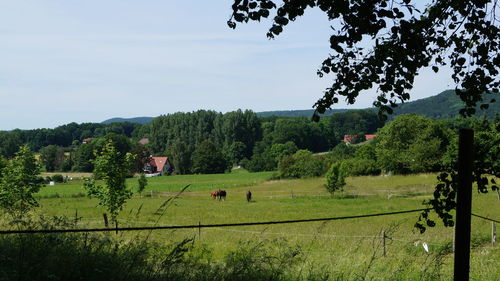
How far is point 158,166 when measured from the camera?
120 meters

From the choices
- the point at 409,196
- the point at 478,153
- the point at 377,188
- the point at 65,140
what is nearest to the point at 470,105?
the point at 478,153

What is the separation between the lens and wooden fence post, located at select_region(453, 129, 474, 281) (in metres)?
3.86

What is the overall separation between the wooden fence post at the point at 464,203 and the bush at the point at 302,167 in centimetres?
7522

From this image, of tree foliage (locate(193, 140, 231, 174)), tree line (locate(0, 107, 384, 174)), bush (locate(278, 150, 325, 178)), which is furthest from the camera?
tree line (locate(0, 107, 384, 174))

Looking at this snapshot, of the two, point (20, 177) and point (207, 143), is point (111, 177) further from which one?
point (207, 143)

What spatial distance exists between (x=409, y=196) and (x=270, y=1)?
148 feet

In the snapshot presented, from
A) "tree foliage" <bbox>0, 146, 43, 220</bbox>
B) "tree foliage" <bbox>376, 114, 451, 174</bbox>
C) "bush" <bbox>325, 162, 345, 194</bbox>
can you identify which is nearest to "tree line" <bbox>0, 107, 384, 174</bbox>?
"tree foliage" <bbox>376, 114, 451, 174</bbox>

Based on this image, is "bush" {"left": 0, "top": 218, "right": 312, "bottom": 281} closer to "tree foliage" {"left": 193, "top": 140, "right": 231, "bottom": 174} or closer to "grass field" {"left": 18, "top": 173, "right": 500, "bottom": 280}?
"grass field" {"left": 18, "top": 173, "right": 500, "bottom": 280}

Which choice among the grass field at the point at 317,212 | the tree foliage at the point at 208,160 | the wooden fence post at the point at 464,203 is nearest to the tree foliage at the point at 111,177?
the grass field at the point at 317,212

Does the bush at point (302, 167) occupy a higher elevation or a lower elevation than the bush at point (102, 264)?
lower

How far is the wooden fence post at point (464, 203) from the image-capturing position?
12.7 ft

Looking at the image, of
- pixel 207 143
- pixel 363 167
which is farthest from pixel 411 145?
pixel 207 143

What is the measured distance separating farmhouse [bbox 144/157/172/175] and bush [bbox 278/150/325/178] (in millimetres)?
41002

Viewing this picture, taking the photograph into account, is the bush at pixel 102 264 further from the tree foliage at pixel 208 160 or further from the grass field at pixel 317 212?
the tree foliage at pixel 208 160
